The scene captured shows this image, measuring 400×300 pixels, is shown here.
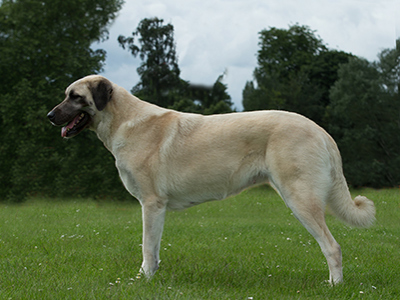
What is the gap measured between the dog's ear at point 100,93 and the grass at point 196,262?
2.00m

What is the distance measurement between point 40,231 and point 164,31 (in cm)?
2266

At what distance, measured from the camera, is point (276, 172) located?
4.16 meters

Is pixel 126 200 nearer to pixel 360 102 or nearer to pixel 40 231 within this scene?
pixel 40 231

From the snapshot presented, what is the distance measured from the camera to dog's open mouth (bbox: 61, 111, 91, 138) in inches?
189

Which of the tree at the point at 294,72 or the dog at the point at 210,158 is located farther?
the tree at the point at 294,72

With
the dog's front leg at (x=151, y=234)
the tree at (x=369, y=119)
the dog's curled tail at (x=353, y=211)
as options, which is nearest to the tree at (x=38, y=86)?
the dog's front leg at (x=151, y=234)

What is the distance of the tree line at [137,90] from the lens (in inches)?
728

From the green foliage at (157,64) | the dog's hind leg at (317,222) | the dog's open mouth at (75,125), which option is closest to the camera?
the dog's hind leg at (317,222)

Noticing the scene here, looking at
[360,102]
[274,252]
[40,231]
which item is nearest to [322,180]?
[274,252]

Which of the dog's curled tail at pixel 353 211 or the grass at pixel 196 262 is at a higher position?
the dog's curled tail at pixel 353 211

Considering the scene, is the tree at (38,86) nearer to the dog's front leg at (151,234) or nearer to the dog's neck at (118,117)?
the dog's neck at (118,117)

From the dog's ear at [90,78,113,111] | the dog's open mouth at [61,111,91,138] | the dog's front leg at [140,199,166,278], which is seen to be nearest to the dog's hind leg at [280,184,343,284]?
the dog's front leg at [140,199,166,278]

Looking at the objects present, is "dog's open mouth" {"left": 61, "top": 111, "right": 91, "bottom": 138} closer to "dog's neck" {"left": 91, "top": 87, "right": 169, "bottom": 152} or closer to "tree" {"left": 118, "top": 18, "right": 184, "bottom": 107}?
"dog's neck" {"left": 91, "top": 87, "right": 169, "bottom": 152}

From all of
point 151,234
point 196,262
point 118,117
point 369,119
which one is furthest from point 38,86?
point 369,119
